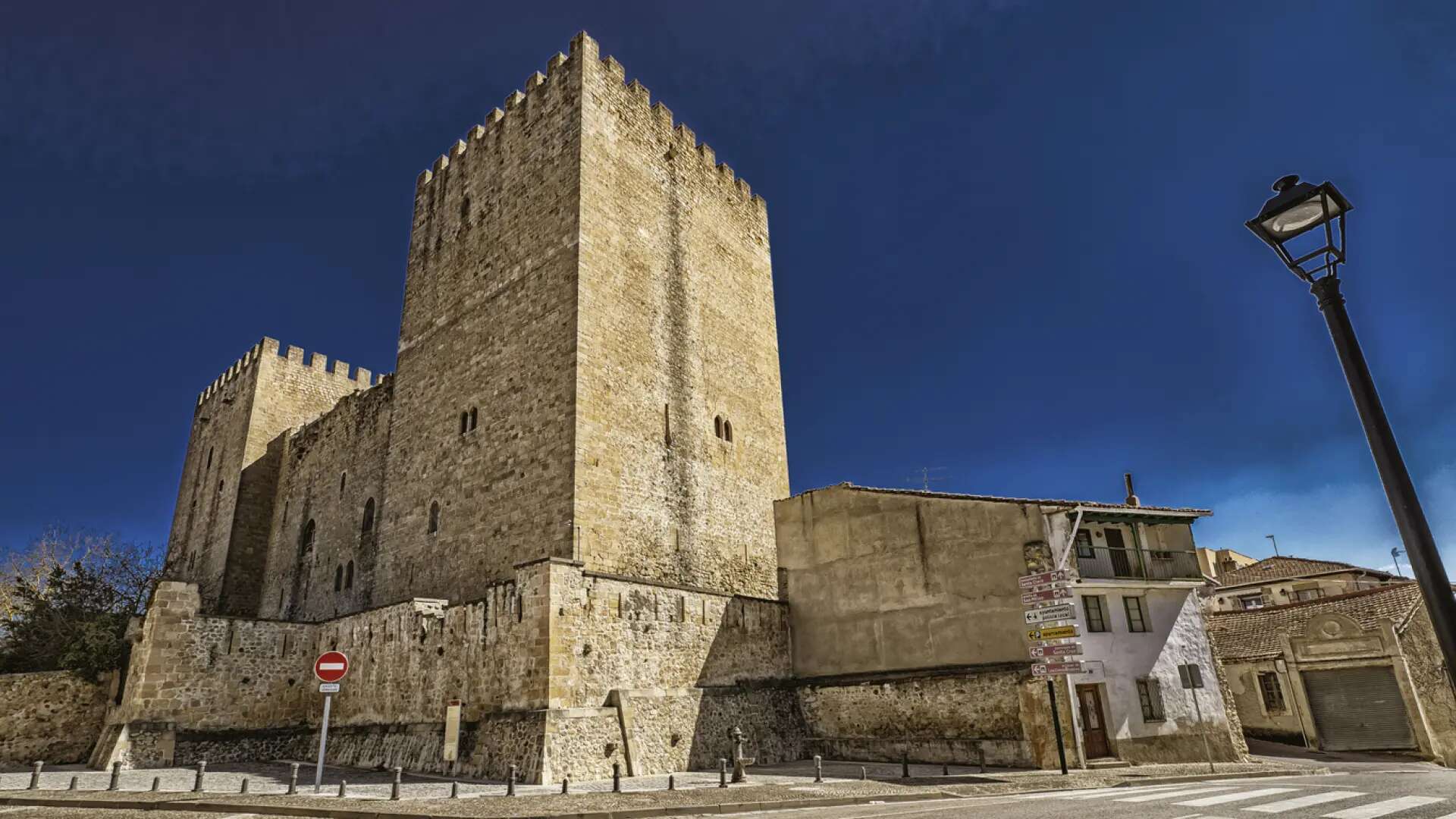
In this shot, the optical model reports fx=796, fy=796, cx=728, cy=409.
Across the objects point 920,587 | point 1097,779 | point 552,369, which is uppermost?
point 552,369

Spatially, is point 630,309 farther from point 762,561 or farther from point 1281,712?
point 1281,712

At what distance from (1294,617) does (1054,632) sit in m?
16.0

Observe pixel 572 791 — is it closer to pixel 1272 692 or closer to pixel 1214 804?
pixel 1214 804

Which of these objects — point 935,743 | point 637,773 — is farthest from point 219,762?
point 935,743

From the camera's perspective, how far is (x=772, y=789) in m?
12.4

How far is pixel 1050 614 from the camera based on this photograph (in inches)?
600

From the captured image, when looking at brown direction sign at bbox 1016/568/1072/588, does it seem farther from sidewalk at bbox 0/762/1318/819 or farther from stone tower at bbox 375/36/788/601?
stone tower at bbox 375/36/788/601

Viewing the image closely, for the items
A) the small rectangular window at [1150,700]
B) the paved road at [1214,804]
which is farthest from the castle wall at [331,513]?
the small rectangular window at [1150,700]

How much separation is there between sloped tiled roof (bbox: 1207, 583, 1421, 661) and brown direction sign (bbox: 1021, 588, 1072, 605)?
11679 mm

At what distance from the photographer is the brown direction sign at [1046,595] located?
50.3 feet

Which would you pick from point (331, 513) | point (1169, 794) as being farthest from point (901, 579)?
point (331, 513)

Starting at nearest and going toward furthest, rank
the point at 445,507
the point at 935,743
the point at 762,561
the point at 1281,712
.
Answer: the point at 935,743
the point at 445,507
the point at 762,561
the point at 1281,712

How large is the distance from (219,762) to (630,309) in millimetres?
13972

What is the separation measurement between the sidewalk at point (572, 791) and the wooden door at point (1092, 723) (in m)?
1.00
